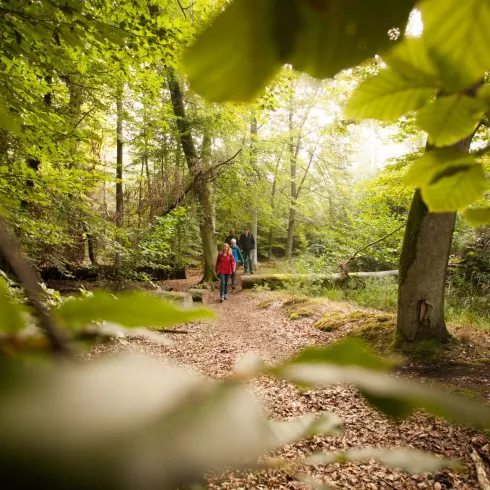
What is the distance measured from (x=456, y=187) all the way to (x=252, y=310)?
6.00 m

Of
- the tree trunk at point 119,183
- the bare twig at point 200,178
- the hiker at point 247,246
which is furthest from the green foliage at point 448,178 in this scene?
the hiker at point 247,246

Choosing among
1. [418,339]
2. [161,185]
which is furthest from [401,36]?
[161,185]

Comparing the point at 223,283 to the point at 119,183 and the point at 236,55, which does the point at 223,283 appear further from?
the point at 236,55

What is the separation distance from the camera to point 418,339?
3236 millimetres

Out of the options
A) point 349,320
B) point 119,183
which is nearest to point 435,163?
point 349,320

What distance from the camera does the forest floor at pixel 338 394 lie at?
179 centimetres

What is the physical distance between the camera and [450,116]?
0.41m

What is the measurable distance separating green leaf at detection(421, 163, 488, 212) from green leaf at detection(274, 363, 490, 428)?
1.02ft

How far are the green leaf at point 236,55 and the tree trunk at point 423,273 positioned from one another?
3.24 m

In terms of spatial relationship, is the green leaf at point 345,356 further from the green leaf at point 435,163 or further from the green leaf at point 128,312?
the green leaf at point 435,163

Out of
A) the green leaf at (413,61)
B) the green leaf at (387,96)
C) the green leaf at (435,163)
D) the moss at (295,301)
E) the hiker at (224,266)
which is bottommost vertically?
the moss at (295,301)

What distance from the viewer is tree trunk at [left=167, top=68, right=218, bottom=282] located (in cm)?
821

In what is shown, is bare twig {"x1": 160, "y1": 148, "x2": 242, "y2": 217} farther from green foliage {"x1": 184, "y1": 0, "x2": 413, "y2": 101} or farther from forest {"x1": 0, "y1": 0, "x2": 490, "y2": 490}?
green foliage {"x1": 184, "y1": 0, "x2": 413, "y2": 101}

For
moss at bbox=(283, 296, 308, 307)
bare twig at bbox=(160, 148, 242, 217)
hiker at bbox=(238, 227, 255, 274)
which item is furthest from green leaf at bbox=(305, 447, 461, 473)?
hiker at bbox=(238, 227, 255, 274)
